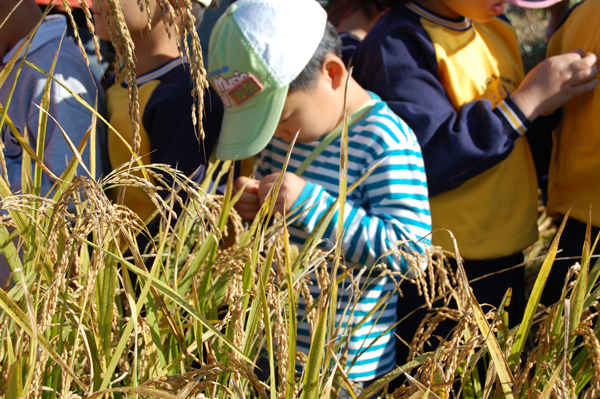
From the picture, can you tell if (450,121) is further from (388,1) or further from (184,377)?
(184,377)

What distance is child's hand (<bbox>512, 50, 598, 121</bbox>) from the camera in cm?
140

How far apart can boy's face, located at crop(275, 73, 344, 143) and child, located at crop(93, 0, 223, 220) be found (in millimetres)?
238

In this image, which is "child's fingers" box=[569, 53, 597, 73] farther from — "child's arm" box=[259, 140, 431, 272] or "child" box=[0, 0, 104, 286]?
"child" box=[0, 0, 104, 286]

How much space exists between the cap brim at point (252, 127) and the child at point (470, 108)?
37cm

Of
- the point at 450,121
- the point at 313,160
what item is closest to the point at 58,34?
the point at 313,160

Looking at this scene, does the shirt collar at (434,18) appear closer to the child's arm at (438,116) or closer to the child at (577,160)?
the child's arm at (438,116)

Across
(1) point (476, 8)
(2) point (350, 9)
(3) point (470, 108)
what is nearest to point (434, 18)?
(1) point (476, 8)

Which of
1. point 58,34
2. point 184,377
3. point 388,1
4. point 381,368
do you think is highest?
point 58,34

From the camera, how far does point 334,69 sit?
4.67ft

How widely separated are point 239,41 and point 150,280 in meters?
0.82

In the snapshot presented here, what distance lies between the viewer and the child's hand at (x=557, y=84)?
4.60 feet

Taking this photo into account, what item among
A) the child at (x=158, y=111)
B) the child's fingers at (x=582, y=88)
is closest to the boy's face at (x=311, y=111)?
the child at (x=158, y=111)

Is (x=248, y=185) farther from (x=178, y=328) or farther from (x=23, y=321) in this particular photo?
(x=23, y=321)

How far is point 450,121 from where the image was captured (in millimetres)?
1440
